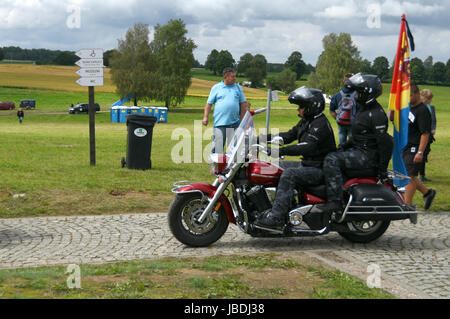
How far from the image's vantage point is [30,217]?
8922mm

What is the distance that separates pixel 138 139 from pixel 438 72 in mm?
120882

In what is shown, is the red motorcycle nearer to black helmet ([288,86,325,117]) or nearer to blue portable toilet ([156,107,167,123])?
black helmet ([288,86,325,117])

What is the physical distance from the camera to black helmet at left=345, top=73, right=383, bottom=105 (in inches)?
280

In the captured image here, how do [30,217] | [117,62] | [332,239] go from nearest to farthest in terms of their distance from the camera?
[332,239], [30,217], [117,62]

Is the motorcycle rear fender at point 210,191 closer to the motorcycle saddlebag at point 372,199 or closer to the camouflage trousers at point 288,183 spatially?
the camouflage trousers at point 288,183

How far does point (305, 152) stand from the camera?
683 centimetres

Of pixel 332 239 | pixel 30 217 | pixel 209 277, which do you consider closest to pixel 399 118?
pixel 332 239

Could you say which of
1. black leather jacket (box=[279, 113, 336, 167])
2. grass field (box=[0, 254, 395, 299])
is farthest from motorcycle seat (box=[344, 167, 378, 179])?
grass field (box=[0, 254, 395, 299])

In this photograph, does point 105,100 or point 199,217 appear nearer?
point 199,217

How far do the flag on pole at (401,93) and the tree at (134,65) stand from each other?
74.5 m

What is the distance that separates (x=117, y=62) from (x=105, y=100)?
12428mm

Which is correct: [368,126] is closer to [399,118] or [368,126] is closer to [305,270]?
[399,118]

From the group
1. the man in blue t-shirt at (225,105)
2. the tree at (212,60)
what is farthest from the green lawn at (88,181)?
the tree at (212,60)

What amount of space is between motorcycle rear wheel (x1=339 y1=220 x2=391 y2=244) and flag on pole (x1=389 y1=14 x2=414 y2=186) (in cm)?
86
